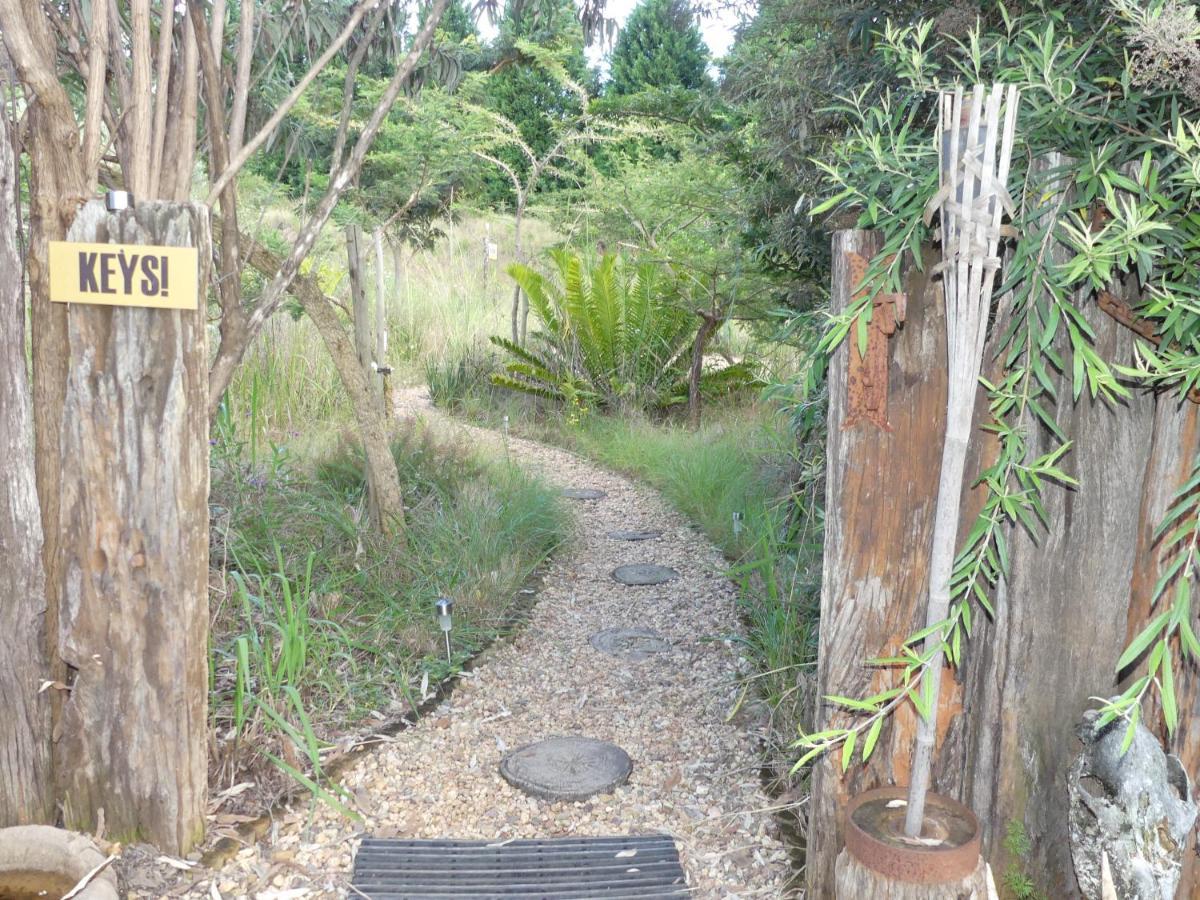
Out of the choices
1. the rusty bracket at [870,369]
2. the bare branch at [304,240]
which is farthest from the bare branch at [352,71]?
the rusty bracket at [870,369]

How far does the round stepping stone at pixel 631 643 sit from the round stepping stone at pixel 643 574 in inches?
25.7

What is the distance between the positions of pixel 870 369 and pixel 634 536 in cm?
388

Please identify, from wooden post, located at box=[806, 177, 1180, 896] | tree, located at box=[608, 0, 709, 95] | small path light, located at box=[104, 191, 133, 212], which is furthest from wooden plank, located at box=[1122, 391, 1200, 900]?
tree, located at box=[608, 0, 709, 95]

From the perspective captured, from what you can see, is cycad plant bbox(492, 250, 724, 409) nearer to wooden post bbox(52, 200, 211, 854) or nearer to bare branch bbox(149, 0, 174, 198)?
bare branch bbox(149, 0, 174, 198)

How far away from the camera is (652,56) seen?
17609mm

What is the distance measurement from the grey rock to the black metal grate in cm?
103

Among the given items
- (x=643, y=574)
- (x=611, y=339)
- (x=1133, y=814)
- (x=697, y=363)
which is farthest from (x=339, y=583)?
(x=611, y=339)

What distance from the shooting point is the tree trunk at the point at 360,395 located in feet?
13.8

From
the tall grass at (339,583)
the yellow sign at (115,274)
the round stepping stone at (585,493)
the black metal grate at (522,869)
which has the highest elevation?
the yellow sign at (115,274)

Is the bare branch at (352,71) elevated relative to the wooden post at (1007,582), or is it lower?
elevated

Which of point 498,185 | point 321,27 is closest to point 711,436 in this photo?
point 321,27

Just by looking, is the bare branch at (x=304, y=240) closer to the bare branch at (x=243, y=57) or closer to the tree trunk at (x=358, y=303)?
the bare branch at (x=243, y=57)

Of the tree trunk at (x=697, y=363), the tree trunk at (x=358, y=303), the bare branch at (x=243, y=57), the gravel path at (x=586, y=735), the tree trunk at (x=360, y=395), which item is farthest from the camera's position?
Result: the tree trunk at (x=697, y=363)

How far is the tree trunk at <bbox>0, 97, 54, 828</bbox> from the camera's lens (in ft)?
7.45
